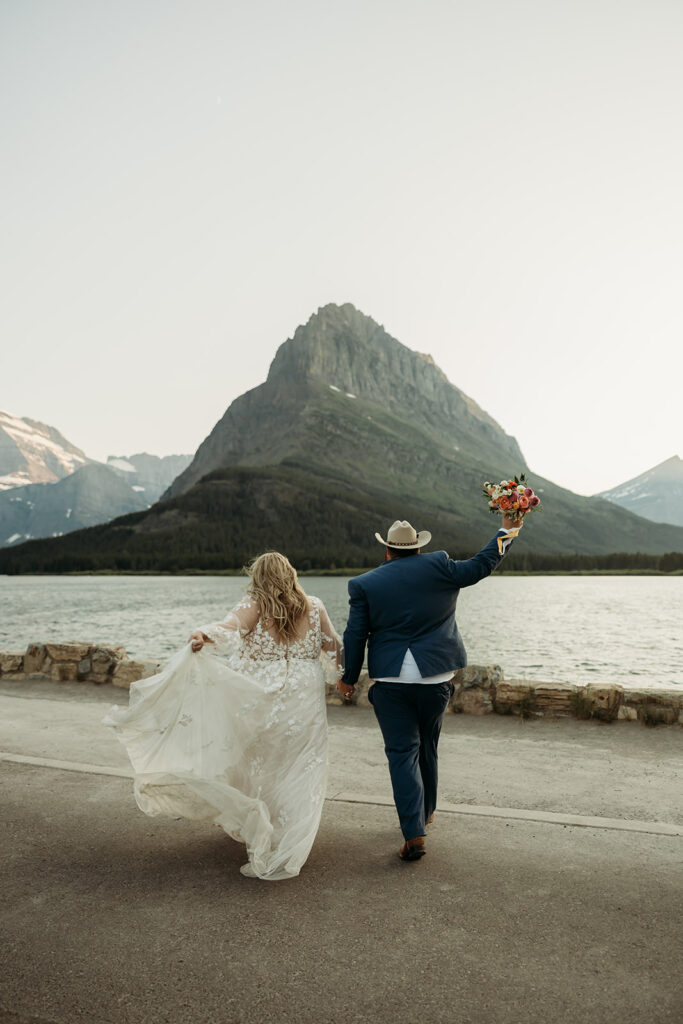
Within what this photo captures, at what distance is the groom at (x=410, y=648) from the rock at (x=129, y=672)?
8.31m

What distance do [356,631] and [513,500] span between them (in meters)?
1.63

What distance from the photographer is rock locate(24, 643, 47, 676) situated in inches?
558

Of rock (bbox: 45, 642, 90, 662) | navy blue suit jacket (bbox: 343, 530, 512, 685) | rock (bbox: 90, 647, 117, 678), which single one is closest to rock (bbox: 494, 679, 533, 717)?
navy blue suit jacket (bbox: 343, 530, 512, 685)

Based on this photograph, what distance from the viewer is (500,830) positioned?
5.80 metres

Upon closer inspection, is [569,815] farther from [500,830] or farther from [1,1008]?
[1,1008]

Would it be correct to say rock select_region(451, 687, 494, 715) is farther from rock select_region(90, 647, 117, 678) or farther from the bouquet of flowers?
rock select_region(90, 647, 117, 678)

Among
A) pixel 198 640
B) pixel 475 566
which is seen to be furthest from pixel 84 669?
pixel 475 566

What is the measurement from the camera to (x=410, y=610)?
5.52 meters

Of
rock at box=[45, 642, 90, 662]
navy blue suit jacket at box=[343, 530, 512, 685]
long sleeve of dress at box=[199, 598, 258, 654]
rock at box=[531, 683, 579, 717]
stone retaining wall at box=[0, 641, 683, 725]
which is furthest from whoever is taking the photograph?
rock at box=[45, 642, 90, 662]

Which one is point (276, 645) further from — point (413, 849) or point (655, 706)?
point (655, 706)

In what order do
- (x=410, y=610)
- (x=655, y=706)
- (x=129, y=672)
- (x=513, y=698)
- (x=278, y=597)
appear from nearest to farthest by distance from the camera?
1. (x=410, y=610)
2. (x=278, y=597)
3. (x=655, y=706)
4. (x=513, y=698)
5. (x=129, y=672)

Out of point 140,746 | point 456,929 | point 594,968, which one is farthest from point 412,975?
point 140,746

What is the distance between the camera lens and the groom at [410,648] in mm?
5391

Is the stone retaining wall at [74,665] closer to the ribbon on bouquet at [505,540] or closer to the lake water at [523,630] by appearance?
the lake water at [523,630]
